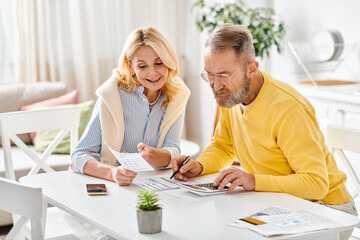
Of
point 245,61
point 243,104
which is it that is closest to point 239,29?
point 245,61

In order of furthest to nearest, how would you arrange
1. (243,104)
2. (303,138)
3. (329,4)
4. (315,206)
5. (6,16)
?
(6,16) → (329,4) → (243,104) → (303,138) → (315,206)

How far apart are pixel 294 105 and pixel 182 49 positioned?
133 inches

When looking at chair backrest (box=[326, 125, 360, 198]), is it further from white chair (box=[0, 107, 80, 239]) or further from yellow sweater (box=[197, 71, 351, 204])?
white chair (box=[0, 107, 80, 239])

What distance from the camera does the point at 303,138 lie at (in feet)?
6.40

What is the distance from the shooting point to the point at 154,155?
7.60 feet

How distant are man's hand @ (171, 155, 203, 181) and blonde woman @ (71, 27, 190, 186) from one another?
0.17 meters

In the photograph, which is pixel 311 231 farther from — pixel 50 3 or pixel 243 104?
pixel 50 3

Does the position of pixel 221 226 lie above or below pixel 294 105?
below

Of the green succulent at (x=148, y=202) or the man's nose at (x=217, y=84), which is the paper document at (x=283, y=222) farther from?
the man's nose at (x=217, y=84)

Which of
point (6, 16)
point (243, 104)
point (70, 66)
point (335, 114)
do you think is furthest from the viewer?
point (70, 66)

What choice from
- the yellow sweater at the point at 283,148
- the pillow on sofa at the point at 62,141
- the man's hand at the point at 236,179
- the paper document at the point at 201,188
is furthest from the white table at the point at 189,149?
the man's hand at the point at 236,179

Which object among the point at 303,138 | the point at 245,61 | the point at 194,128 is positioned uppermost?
the point at 245,61

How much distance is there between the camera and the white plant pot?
1.53m

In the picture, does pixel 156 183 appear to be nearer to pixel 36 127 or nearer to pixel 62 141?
pixel 36 127
